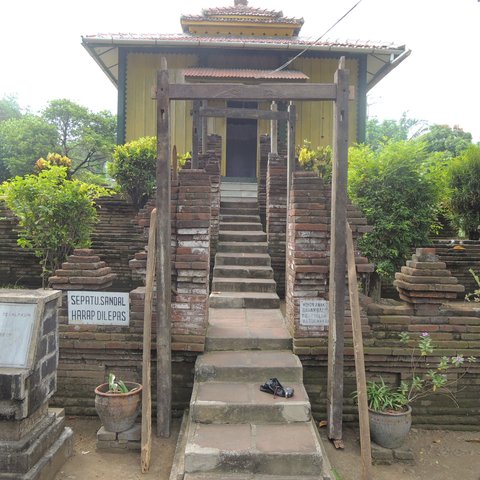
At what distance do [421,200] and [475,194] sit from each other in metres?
2.30

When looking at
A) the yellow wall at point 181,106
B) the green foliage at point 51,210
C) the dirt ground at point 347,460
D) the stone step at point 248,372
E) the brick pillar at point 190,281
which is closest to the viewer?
the dirt ground at point 347,460

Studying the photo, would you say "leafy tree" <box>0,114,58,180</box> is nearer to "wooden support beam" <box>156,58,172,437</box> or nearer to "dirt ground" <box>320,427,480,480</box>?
"wooden support beam" <box>156,58,172,437</box>

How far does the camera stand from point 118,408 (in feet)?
11.9

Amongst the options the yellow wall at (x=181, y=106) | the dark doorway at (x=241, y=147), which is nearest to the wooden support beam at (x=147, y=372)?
the yellow wall at (x=181, y=106)

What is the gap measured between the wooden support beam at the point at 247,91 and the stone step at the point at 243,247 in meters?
3.54

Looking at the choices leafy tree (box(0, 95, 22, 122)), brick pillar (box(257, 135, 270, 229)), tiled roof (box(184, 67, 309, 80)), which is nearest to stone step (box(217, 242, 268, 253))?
brick pillar (box(257, 135, 270, 229))

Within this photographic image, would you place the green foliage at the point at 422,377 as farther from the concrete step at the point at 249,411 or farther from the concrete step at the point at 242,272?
the concrete step at the point at 242,272

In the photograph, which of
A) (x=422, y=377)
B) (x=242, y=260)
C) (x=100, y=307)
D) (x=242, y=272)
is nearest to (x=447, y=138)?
(x=242, y=260)

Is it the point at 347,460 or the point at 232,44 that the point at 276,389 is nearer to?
the point at 347,460

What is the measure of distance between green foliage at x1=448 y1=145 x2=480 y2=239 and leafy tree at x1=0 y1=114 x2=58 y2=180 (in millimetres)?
13024

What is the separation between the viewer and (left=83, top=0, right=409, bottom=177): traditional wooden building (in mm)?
12031

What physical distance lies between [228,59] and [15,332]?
11.3 m

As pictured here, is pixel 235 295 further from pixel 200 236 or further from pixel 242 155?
pixel 242 155

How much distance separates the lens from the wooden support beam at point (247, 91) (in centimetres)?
373
